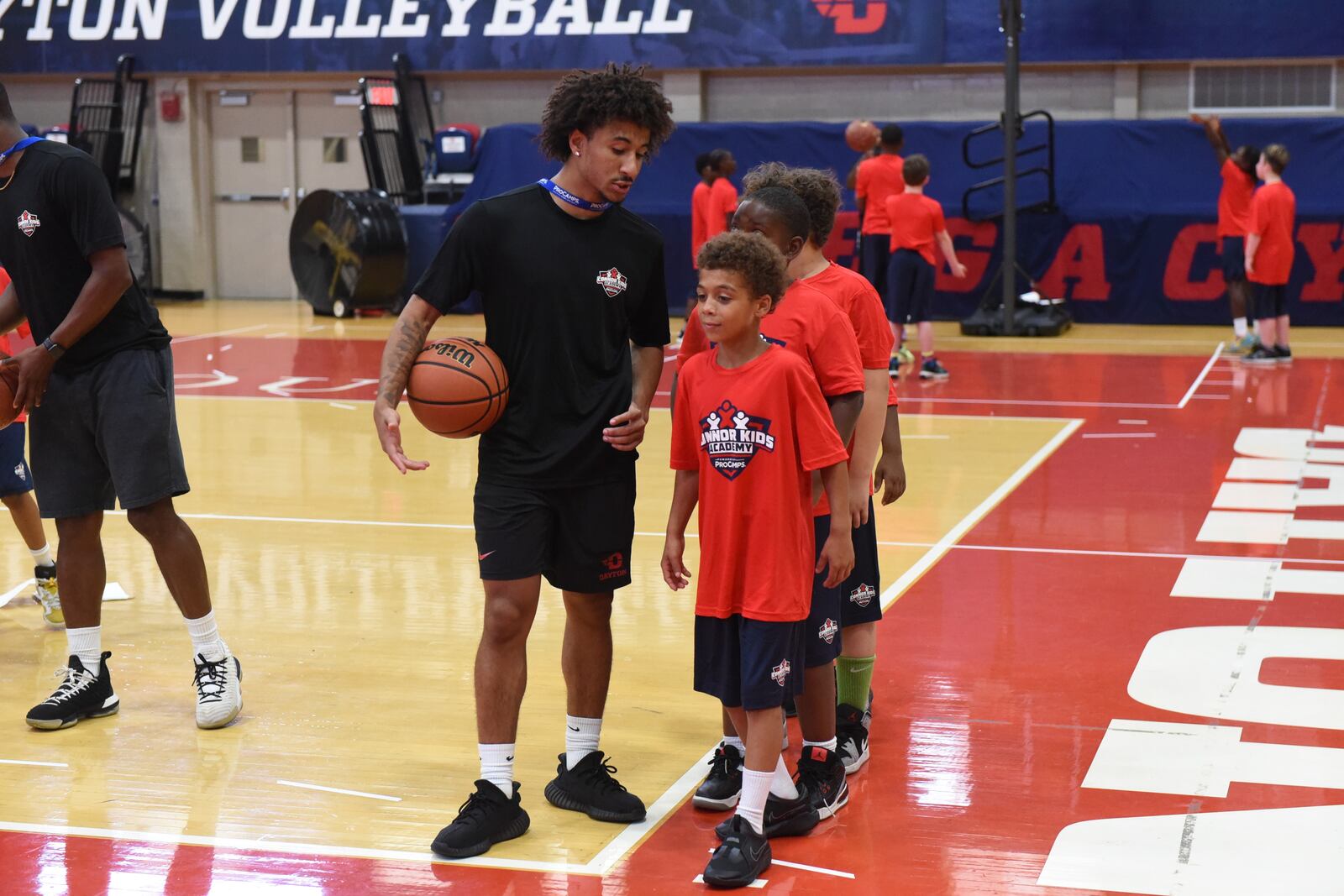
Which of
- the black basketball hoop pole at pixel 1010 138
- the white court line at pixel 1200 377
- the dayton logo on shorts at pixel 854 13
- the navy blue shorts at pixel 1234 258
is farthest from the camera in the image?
the dayton logo on shorts at pixel 854 13

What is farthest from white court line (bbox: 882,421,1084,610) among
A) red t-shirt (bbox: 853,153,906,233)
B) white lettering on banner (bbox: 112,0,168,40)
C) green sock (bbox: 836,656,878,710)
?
white lettering on banner (bbox: 112,0,168,40)

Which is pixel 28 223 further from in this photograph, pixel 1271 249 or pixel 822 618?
pixel 1271 249

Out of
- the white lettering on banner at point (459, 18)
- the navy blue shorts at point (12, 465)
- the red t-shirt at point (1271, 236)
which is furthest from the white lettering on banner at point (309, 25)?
the navy blue shorts at point (12, 465)

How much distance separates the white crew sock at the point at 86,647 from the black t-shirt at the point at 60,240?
89 centimetres

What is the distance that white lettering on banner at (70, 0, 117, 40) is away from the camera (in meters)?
22.9

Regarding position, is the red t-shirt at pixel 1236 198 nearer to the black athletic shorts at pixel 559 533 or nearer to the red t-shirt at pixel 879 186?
the red t-shirt at pixel 879 186

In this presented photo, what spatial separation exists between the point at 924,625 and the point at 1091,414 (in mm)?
5997

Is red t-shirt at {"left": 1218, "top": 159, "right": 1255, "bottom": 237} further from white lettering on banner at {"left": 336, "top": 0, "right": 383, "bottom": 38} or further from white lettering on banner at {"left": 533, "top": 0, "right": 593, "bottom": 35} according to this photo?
white lettering on banner at {"left": 336, "top": 0, "right": 383, "bottom": 38}

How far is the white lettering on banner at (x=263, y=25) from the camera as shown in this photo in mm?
22297

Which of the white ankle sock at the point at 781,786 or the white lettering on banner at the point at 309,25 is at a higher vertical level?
the white lettering on banner at the point at 309,25

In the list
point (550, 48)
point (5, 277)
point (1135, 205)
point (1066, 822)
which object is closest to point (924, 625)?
point (1066, 822)

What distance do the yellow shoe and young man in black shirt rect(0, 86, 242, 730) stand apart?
123 centimetres

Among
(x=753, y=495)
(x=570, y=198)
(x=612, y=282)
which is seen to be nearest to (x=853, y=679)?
(x=753, y=495)

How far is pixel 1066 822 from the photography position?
4.41 meters
